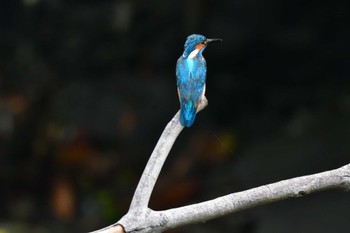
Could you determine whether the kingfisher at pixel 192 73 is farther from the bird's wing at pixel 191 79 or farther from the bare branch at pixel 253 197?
the bare branch at pixel 253 197

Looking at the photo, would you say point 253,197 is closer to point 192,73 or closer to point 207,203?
point 207,203

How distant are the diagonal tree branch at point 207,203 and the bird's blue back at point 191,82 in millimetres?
361

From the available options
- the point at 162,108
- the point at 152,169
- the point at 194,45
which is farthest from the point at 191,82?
the point at 162,108

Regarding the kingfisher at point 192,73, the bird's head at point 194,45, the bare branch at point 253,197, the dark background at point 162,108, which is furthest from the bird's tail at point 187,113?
the dark background at point 162,108

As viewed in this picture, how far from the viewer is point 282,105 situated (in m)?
4.66

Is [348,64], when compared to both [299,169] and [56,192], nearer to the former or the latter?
[299,169]

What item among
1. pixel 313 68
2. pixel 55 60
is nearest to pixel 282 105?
pixel 313 68

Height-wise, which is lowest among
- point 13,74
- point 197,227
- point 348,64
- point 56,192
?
point 197,227

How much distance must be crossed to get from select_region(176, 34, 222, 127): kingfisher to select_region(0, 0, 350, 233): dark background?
1598 millimetres

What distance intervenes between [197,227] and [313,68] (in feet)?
3.35

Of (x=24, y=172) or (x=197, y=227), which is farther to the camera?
(x=24, y=172)

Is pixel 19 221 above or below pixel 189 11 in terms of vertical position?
below

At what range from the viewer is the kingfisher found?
2.70 metres

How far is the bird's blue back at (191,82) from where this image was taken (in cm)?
267
